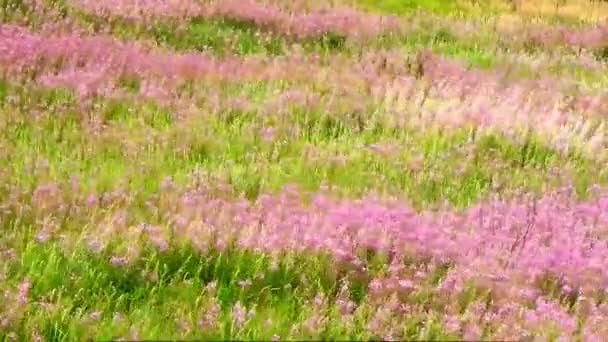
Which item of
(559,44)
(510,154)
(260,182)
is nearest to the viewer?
(260,182)

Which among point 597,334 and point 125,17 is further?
point 125,17

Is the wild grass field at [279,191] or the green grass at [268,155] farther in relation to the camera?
the green grass at [268,155]

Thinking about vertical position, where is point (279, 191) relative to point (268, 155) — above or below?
above

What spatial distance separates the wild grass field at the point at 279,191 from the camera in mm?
4703

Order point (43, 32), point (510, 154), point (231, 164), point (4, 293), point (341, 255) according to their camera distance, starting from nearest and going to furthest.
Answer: point (4, 293), point (341, 255), point (231, 164), point (510, 154), point (43, 32)

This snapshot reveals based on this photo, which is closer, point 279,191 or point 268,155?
point 279,191

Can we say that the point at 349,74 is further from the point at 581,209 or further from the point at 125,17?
the point at 581,209

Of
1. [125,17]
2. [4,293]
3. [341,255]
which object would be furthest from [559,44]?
[4,293]

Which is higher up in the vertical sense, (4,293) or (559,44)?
(4,293)

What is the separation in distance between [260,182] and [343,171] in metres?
0.98

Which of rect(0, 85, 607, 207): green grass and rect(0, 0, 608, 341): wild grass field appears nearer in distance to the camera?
rect(0, 0, 608, 341): wild grass field

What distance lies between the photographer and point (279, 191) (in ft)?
21.9

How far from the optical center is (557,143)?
9477mm

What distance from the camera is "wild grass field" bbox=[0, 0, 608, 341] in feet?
15.4
